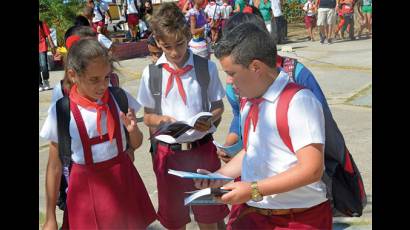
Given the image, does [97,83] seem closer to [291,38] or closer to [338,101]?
[338,101]

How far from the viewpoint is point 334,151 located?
2787mm

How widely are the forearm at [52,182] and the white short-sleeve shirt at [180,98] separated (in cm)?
85

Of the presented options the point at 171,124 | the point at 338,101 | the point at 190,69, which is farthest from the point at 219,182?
the point at 338,101

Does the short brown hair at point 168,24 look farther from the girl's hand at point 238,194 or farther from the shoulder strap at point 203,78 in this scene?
the girl's hand at point 238,194

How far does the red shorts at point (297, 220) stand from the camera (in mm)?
2678

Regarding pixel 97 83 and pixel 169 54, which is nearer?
pixel 97 83

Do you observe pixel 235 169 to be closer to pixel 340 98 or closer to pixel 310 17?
pixel 340 98

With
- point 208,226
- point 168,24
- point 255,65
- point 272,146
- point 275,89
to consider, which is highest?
point 168,24

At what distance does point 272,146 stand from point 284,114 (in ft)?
0.58

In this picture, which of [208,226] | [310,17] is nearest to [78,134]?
[208,226]

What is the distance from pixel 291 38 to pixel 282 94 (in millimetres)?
17213

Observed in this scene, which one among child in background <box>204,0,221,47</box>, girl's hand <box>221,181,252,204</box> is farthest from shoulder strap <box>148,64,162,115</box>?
child in background <box>204,0,221,47</box>

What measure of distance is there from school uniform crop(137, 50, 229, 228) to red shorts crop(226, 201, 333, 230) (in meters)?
1.21

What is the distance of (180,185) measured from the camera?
402cm
